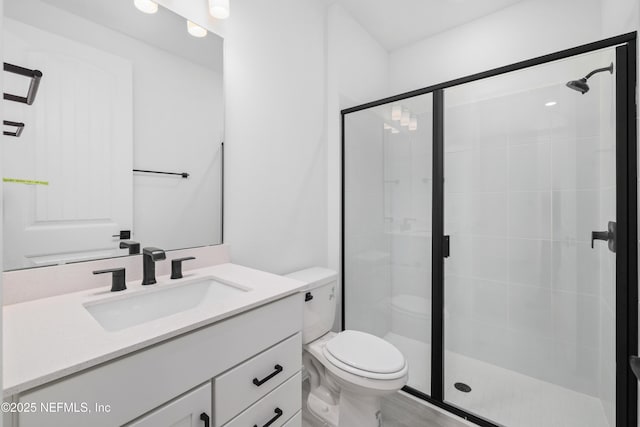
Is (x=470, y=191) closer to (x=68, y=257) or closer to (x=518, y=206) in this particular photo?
(x=518, y=206)

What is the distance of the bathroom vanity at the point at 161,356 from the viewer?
0.59 metres

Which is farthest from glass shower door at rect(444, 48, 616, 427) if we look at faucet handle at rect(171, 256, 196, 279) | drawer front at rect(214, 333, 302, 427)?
faucet handle at rect(171, 256, 196, 279)

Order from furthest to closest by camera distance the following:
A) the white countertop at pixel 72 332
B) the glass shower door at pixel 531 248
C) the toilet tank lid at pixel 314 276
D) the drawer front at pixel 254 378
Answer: the toilet tank lid at pixel 314 276 < the glass shower door at pixel 531 248 < the drawer front at pixel 254 378 < the white countertop at pixel 72 332

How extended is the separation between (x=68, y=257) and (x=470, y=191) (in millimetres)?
2109

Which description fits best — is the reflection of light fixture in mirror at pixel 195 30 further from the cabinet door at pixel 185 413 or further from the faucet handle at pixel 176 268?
the cabinet door at pixel 185 413

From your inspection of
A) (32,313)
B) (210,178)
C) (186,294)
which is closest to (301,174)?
(210,178)

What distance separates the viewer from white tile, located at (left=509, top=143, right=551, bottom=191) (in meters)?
1.70

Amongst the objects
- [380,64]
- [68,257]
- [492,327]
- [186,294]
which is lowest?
[492,327]

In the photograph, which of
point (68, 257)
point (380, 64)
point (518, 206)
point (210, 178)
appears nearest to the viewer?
point (68, 257)

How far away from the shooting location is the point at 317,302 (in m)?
1.61

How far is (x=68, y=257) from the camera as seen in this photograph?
1.01m

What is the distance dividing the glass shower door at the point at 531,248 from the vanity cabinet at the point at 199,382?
1188 mm

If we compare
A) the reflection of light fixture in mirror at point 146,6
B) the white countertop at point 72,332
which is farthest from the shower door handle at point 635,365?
the reflection of light fixture in mirror at point 146,6

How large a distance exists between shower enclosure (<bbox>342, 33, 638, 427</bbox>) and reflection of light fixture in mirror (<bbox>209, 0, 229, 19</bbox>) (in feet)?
3.40
